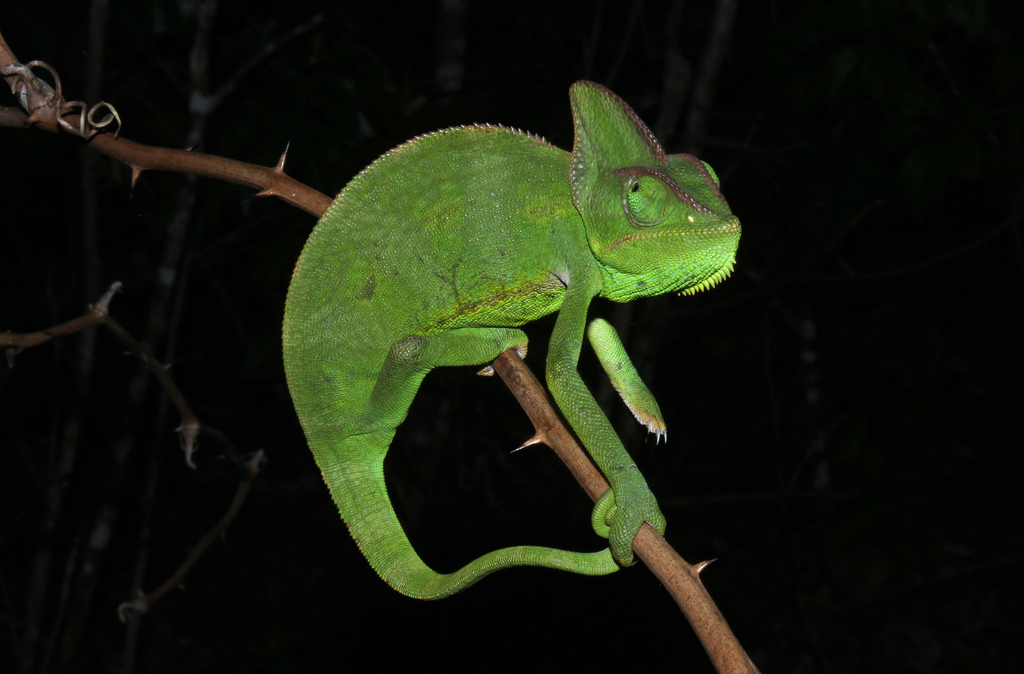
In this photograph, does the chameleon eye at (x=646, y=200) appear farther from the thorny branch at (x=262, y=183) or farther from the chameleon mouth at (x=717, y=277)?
the thorny branch at (x=262, y=183)

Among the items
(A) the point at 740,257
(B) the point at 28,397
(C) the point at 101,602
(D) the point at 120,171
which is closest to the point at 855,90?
(A) the point at 740,257

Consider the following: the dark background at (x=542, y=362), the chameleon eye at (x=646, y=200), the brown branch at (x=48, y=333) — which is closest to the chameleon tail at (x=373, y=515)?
the brown branch at (x=48, y=333)

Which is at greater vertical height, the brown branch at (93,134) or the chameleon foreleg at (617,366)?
the brown branch at (93,134)

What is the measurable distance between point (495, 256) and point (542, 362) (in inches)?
88.1

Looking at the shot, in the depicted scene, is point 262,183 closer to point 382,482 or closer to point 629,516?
point 382,482

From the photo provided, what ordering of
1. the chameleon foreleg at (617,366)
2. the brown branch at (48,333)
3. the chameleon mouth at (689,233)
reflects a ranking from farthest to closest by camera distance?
the chameleon foreleg at (617,366), the brown branch at (48,333), the chameleon mouth at (689,233)

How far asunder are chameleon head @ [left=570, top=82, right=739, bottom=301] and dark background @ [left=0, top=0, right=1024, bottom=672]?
1.25 m

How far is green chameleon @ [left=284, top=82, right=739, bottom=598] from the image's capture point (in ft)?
4.23

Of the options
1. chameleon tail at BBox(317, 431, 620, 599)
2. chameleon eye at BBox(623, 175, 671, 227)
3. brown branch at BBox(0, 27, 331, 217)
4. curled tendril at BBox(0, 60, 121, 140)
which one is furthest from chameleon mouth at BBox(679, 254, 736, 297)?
curled tendril at BBox(0, 60, 121, 140)

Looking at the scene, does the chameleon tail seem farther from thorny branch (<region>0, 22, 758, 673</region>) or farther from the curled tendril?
the curled tendril

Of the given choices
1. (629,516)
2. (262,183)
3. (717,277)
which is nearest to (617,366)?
(717,277)

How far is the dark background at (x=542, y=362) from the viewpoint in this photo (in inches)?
101

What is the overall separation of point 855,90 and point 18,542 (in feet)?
13.9

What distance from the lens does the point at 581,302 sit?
4.43ft
